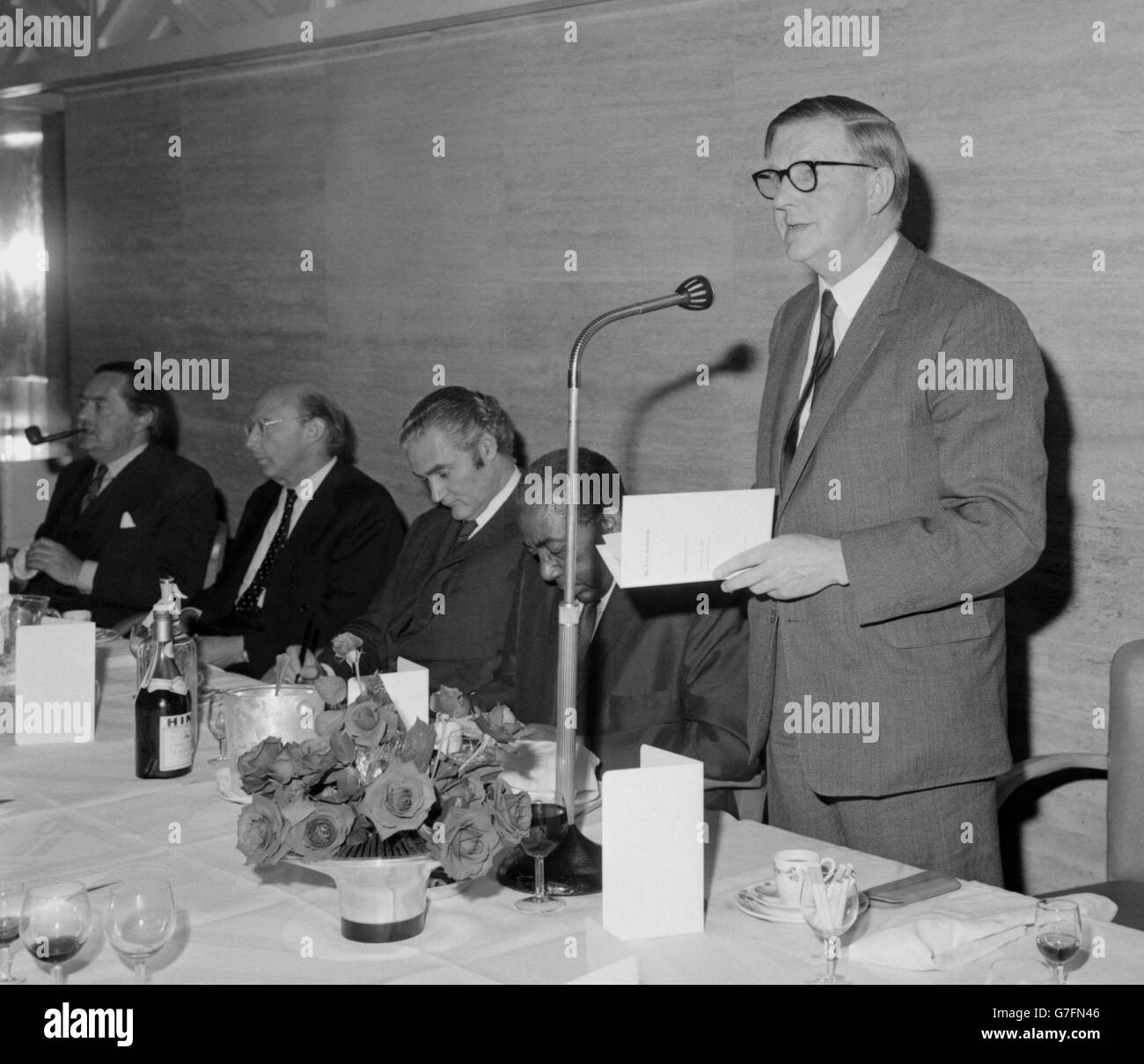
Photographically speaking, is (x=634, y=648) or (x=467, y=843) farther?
(x=634, y=648)

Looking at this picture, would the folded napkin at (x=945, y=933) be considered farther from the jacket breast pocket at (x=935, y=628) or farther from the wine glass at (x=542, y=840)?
the jacket breast pocket at (x=935, y=628)

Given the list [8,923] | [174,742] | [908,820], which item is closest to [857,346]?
[908,820]

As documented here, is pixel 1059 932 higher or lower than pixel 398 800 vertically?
lower

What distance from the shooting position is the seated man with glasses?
12.9 feet

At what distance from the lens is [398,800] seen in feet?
4.94

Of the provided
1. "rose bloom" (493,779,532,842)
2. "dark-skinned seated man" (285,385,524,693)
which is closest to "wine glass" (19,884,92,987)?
"rose bloom" (493,779,532,842)

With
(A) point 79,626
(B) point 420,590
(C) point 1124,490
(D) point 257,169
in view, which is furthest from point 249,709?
(D) point 257,169

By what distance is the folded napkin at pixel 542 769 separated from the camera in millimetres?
2113

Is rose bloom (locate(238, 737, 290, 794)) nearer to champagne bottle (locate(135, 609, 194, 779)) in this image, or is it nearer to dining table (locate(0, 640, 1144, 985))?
dining table (locate(0, 640, 1144, 985))

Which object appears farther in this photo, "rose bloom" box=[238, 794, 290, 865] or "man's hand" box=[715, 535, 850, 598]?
"man's hand" box=[715, 535, 850, 598]

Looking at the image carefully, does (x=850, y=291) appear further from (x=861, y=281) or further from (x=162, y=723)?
(x=162, y=723)

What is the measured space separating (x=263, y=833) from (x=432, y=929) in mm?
243

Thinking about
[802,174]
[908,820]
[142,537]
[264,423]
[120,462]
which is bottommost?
[908,820]

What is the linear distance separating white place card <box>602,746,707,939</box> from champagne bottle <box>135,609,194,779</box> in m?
0.92
